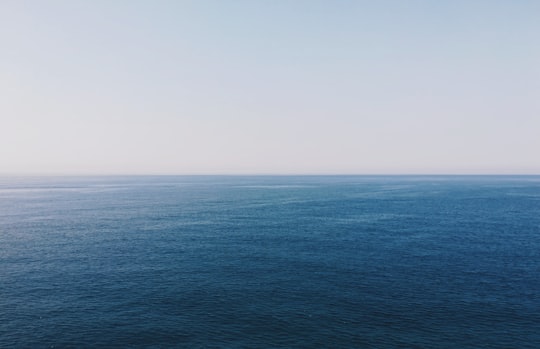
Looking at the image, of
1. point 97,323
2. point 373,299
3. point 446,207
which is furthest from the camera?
point 446,207

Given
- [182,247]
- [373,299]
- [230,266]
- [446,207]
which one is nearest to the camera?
[373,299]

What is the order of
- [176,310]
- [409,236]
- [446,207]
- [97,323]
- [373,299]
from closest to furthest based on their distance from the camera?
[97,323], [176,310], [373,299], [409,236], [446,207]

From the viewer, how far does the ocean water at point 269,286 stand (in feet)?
173

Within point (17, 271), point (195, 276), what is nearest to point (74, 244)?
point (17, 271)

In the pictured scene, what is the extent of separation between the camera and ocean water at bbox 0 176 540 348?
2072 inches

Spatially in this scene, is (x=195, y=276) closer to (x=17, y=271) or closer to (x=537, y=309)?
(x=17, y=271)

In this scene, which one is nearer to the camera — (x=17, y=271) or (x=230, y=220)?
(x=17, y=271)

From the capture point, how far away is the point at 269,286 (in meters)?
71.4

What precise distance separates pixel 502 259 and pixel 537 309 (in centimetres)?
3175

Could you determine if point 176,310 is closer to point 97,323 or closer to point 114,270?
point 97,323

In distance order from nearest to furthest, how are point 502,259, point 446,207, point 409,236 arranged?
point 502,259 → point 409,236 → point 446,207

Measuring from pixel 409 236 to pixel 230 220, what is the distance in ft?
239

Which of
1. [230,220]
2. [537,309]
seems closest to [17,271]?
[230,220]

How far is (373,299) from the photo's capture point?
2554 inches
